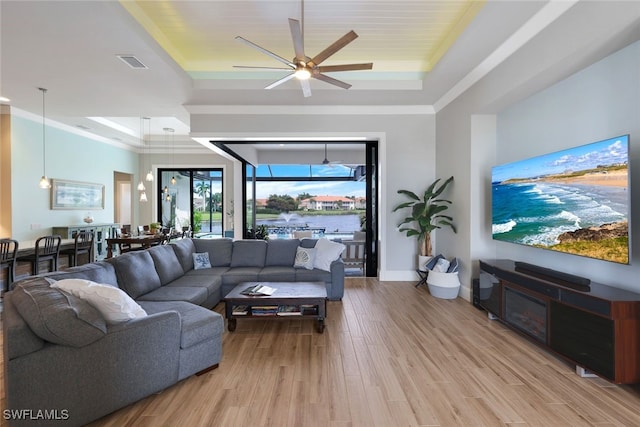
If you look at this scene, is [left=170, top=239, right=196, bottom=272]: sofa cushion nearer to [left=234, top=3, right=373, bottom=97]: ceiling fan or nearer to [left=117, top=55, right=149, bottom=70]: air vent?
[left=117, top=55, right=149, bottom=70]: air vent

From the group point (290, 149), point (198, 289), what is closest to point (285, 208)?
point (290, 149)

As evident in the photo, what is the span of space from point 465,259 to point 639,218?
Answer: 201 cm

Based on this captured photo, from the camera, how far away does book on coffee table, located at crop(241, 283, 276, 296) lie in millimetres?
3076

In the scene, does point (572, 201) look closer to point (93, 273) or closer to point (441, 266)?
point (441, 266)

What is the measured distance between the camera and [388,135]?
16.8 feet

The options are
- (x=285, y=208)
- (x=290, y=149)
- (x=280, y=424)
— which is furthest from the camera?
(x=285, y=208)

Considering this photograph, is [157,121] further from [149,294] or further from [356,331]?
[356,331]

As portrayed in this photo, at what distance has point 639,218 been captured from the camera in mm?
2223

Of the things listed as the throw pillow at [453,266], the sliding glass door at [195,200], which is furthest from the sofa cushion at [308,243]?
the sliding glass door at [195,200]

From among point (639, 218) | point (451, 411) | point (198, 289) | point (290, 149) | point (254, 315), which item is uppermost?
point (290, 149)

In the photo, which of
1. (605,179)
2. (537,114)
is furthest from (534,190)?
(537,114)

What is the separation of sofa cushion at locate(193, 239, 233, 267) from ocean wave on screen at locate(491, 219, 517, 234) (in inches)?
151

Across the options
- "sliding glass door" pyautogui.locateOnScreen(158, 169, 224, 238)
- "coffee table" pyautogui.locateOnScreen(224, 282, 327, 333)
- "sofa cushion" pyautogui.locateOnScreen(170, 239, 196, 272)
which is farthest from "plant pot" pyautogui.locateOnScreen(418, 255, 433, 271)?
"sliding glass door" pyautogui.locateOnScreen(158, 169, 224, 238)

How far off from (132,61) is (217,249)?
2749mm
